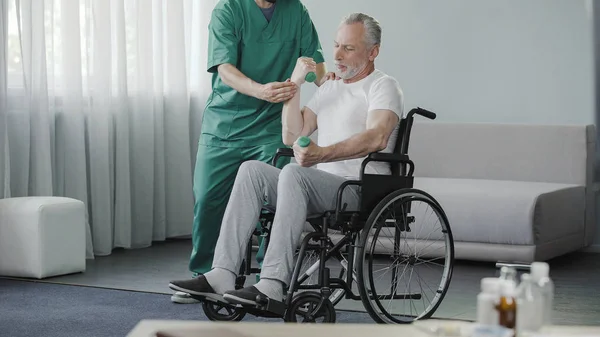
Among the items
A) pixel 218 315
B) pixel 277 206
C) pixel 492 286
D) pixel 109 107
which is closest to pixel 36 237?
pixel 109 107

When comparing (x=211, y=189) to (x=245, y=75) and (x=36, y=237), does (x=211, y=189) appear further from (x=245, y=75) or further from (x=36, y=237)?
(x=36, y=237)

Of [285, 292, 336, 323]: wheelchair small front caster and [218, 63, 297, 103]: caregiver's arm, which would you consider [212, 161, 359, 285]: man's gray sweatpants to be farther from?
[218, 63, 297, 103]: caregiver's arm

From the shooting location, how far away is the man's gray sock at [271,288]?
Answer: 3.04 meters

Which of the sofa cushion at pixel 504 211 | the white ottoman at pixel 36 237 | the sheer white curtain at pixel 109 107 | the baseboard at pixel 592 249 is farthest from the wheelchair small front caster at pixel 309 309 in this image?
the baseboard at pixel 592 249

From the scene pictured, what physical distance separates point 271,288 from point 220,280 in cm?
17

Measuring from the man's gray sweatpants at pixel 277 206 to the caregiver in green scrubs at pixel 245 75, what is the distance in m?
0.53

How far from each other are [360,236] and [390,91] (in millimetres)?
469

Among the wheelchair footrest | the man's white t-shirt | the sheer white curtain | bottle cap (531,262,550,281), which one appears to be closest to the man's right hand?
the man's white t-shirt

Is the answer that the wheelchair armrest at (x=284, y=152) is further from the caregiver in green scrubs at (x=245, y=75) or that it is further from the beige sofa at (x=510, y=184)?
the beige sofa at (x=510, y=184)

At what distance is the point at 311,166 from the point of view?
3.23 metres

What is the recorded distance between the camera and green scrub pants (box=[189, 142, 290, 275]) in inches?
150

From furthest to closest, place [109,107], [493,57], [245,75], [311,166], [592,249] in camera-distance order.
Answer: [493,57], [592,249], [109,107], [245,75], [311,166]

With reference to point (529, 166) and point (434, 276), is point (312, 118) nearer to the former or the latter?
point (434, 276)

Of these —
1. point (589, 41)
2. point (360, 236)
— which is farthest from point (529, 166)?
point (360, 236)
